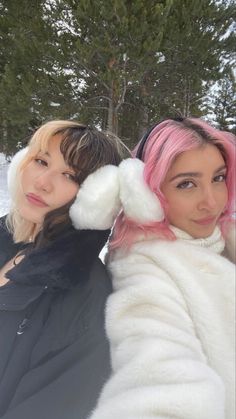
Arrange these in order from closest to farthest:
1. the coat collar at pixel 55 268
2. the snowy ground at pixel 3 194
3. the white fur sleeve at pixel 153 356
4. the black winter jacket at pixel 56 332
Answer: the white fur sleeve at pixel 153 356 < the black winter jacket at pixel 56 332 < the coat collar at pixel 55 268 < the snowy ground at pixel 3 194

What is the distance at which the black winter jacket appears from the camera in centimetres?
106

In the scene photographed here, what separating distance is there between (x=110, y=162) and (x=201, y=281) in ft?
1.72

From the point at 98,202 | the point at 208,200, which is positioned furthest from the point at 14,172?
the point at 208,200

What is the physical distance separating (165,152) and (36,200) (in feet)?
1.62

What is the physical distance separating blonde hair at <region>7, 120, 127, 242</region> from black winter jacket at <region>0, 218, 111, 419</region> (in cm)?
18

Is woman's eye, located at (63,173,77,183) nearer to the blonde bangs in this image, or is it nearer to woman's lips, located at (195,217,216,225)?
the blonde bangs

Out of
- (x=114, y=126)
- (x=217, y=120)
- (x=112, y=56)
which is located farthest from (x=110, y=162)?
(x=217, y=120)

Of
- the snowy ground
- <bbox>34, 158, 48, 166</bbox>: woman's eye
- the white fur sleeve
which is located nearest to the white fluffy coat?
the white fur sleeve

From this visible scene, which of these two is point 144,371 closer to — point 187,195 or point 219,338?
point 219,338

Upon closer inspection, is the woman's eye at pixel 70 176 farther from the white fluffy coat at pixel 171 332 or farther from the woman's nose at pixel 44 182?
the white fluffy coat at pixel 171 332

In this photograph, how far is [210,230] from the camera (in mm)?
1318

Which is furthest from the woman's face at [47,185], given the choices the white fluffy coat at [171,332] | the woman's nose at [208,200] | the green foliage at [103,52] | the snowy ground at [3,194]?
the green foliage at [103,52]

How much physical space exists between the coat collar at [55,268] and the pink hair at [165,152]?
0.09 m

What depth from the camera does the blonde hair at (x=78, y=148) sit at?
4.36ft
